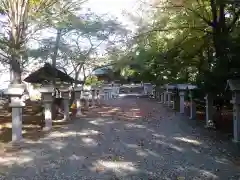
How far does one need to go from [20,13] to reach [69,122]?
399 cm

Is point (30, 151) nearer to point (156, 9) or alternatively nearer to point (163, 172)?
point (163, 172)

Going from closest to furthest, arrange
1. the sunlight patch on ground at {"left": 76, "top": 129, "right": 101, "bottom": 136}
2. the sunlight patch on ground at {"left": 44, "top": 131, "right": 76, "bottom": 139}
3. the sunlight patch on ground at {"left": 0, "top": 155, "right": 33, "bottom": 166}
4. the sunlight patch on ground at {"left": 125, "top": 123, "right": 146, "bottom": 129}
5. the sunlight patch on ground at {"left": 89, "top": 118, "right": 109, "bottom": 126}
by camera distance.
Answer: the sunlight patch on ground at {"left": 0, "top": 155, "right": 33, "bottom": 166} → the sunlight patch on ground at {"left": 44, "top": 131, "right": 76, "bottom": 139} → the sunlight patch on ground at {"left": 76, "top": 129, "right": 101, "bottom": 136} → the sunlight patch on ground at {"left": 125, "top": 123, "right": 146, "bottom": 129} → the sunlight patch on ground at {"left": 89, "top": 118, "right": 109, "bottom": 126}

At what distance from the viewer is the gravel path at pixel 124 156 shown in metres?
5.14

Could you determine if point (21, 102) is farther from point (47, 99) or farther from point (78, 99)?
point (78, 99)

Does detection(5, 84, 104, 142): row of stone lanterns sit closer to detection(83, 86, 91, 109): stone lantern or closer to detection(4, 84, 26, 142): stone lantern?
detection(4, 84, 26, 142): stone lantern

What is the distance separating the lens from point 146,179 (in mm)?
4852

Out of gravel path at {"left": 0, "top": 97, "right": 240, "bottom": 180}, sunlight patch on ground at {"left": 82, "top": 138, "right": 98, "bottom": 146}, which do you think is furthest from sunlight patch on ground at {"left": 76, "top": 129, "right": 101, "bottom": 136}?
sunlight patch on ground at {"left": 82, "top": 138, "right": 98, "bottom": 146}

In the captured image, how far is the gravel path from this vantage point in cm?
514

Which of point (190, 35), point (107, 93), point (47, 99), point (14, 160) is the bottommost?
point (14, 160)

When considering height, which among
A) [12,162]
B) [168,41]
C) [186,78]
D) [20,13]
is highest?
[20,13]

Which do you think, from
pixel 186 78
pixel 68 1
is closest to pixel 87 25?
pixel 68 1

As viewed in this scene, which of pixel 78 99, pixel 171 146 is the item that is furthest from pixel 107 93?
pixel 171 146

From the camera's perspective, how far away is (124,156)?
20.3 feet

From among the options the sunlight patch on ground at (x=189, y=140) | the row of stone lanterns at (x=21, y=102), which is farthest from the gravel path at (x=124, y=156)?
the row of stone lanterns at (x=21, y=102)
